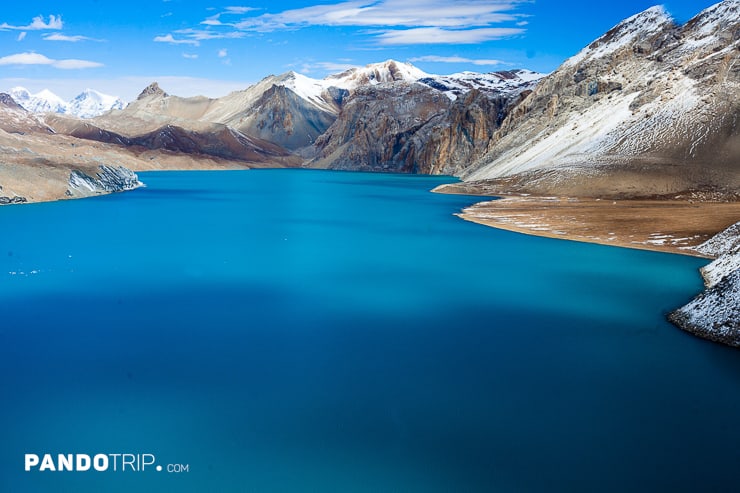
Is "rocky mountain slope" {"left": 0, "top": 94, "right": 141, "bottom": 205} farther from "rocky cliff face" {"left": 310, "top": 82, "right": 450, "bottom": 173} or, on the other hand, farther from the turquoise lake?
"rocky cliff face" {"left": 310, "top": 82, "right": 450, "bottom": 173}

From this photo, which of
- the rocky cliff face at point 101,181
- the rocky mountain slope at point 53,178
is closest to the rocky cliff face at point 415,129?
the rocky cliff face at point 101,181

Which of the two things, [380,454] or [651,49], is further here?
[651,49]

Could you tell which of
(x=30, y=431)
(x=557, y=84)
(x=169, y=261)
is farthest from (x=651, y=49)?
(x=30, y=431)

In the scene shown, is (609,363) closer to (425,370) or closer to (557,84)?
(425,370)

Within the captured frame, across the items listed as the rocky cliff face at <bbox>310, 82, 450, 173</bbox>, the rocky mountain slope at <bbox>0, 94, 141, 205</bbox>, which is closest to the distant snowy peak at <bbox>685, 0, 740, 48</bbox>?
the rocky cliff face at <bbox>310, 82, 450, 173</bbox>

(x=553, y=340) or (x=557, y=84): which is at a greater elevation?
(x=557, y=84)

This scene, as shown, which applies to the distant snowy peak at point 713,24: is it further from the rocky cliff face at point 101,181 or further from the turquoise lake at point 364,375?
the rocky cliff face at point 101,181

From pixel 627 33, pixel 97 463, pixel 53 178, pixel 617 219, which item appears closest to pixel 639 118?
pixel 617 219
